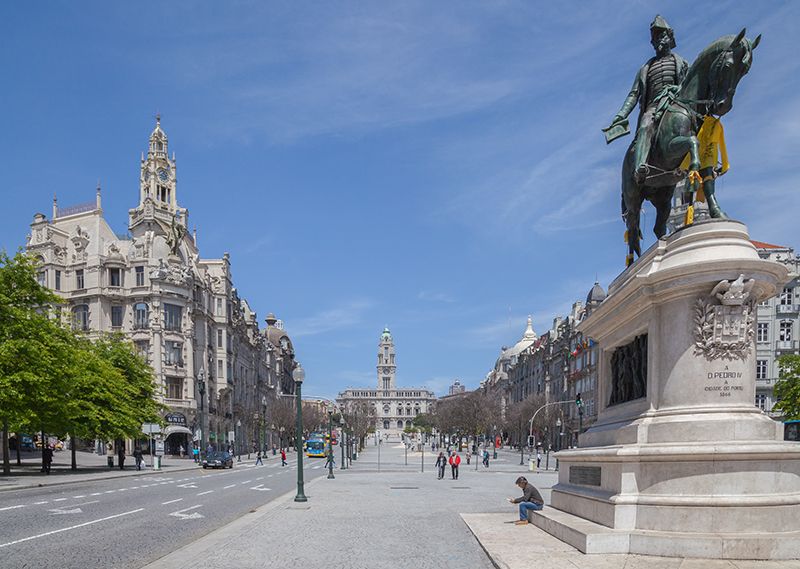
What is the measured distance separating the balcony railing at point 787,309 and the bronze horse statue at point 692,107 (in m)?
62.0

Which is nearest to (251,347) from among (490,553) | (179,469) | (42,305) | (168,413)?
(168,413)

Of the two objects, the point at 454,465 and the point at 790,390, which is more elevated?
the point at 790,390

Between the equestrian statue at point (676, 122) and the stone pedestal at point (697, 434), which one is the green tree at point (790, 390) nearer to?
the equestrian statue at point (676, 122)

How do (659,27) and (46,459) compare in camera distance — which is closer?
(659,27)

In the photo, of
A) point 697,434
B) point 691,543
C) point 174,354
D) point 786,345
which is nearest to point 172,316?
point 174,354

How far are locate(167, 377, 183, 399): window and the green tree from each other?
53.1 m

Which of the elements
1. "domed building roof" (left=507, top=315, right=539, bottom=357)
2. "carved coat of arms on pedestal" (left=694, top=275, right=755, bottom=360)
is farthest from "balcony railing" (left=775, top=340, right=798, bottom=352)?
"domed building roof" (left=507, top=315, right=539, bottom=357)

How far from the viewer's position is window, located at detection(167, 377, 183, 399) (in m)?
72.5

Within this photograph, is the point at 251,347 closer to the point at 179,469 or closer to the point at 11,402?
the point at 179,469

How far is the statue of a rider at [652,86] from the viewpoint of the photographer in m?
12.8

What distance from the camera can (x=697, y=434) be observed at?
10.3m

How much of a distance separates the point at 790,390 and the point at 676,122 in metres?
38.9

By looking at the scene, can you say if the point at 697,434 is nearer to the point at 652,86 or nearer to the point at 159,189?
the point at 652,86

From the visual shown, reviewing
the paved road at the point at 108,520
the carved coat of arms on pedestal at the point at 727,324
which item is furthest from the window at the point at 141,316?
the carved coat of arms on pedestal at the point at 727,324
